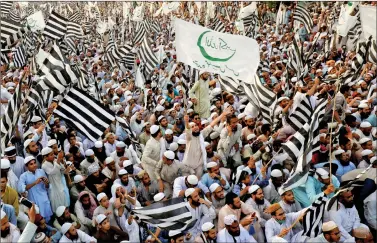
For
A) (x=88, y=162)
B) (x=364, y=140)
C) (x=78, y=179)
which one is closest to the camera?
(x=78, y=179)

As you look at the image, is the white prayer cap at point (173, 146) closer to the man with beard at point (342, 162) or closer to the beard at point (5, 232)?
the man with beard at point (342, 162)

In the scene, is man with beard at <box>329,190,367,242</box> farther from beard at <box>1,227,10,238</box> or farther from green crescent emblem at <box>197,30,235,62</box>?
beard at <box>1,227,10,238</box>

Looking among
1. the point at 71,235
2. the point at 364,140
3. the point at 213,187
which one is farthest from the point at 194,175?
the point at 364,140

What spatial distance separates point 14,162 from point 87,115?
4.05ft

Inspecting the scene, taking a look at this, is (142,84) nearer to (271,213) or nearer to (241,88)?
(241,88)

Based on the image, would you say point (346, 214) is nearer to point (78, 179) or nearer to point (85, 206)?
point (85, 206)

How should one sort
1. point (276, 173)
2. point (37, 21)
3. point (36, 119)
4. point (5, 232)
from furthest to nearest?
point (37, 21) < point (36, 119) < point (276, 173) < point (5, 232)

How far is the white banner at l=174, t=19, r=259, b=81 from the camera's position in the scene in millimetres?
6910

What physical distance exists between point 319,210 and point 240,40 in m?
2.84

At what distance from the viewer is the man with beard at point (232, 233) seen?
5.17m

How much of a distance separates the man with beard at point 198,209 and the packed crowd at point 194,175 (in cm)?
2

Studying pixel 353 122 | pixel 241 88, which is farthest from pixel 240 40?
Answer: pixel 353 122

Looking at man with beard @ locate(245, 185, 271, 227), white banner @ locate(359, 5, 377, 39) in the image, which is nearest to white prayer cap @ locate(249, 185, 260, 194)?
man with beard @ locate(245, 185, 271, 227)

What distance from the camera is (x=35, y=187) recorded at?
19.6 ft
